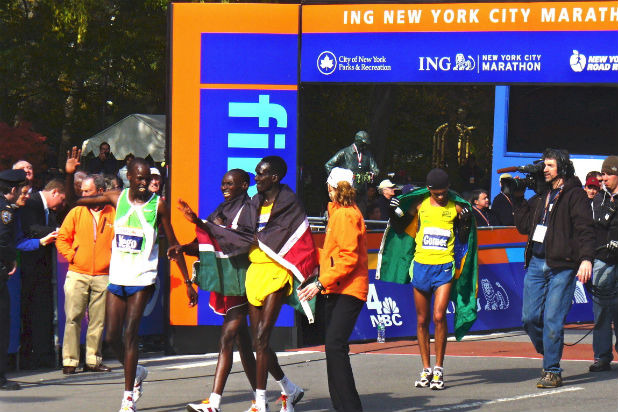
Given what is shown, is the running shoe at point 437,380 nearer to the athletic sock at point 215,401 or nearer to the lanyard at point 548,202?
the lanyard at point 548,202

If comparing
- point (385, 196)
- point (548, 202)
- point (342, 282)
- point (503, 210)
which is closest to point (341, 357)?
point (342, 282)

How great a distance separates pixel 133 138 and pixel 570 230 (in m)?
16.6

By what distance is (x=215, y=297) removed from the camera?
30.8 ft

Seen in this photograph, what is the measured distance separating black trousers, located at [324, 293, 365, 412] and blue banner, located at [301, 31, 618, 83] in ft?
14.7

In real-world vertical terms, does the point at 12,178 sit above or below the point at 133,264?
above

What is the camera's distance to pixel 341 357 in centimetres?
887

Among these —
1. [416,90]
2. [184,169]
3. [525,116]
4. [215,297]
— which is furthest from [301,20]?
[416,90]

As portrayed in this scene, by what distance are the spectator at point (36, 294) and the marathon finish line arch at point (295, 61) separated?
1.47 meters

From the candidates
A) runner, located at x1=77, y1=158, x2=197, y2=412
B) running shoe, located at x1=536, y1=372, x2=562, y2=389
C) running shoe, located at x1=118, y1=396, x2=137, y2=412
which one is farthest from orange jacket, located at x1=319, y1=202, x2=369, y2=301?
running shoe, located at x1=536, y1=372, x2=562, y2=389

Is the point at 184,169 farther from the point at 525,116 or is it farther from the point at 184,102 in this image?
the point at 525,116

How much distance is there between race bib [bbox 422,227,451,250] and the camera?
34.5ft

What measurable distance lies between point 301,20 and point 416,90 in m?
20.4

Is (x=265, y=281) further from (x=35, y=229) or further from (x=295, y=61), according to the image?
(x=295, y=61)

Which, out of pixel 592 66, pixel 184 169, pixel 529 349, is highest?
pixel 592 66
